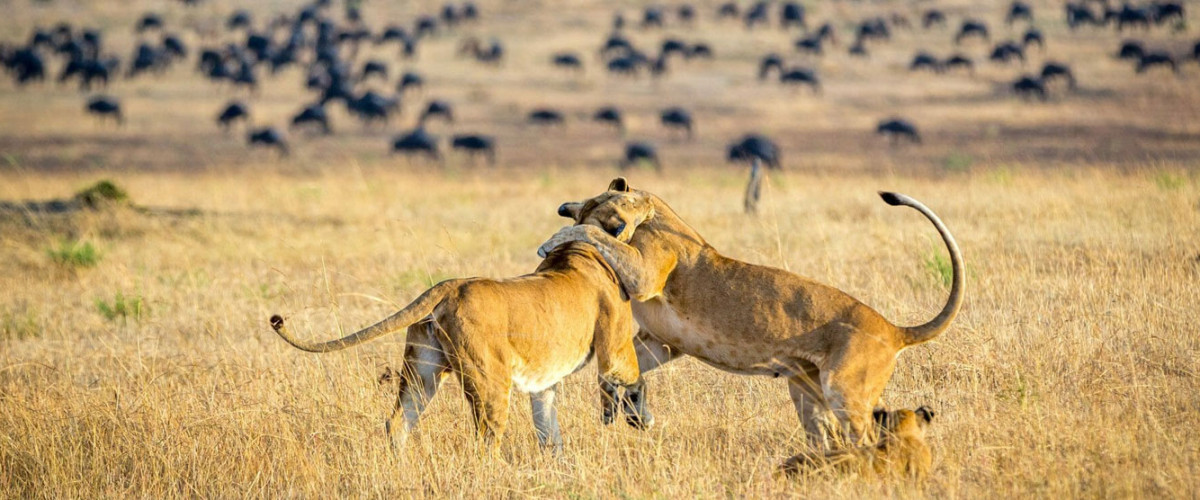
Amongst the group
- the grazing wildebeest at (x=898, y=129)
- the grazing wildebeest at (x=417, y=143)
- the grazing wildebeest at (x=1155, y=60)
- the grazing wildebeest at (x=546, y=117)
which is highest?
the grazing wildebeest at (x=1155, y=60)

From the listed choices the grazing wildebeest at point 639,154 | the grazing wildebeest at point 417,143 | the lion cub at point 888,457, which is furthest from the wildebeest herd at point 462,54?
the lion cub at point 888,457

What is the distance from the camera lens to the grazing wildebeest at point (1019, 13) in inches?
1973

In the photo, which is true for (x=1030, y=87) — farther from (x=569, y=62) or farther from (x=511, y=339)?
(x=511, y=339)

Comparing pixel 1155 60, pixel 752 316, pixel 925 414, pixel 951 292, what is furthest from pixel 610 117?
pixel 925 414

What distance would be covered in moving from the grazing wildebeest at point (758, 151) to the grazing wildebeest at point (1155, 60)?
16687mm

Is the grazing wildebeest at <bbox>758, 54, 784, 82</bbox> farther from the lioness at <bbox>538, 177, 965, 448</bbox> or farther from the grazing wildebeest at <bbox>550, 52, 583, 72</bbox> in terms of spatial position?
the lioness at <bbox>538, 177, 965, 448</bbox>

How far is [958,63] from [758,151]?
1777 cm

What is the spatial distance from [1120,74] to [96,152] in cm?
3222

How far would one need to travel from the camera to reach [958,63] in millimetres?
41781

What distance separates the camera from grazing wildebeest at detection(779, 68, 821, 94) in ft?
129

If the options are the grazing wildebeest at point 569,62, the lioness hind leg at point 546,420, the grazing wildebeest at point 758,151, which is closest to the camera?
the lioness hind leg at point 546,420

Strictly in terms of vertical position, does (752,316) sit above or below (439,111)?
below

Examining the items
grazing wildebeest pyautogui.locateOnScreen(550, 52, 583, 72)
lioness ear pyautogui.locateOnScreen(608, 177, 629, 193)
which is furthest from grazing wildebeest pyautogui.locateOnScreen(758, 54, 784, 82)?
lioness ear pyautogui.locateOnScreen(608, 177, 629, 193)

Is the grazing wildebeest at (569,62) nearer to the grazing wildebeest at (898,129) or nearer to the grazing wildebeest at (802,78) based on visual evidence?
the grazing wildebeest at (802,78)
